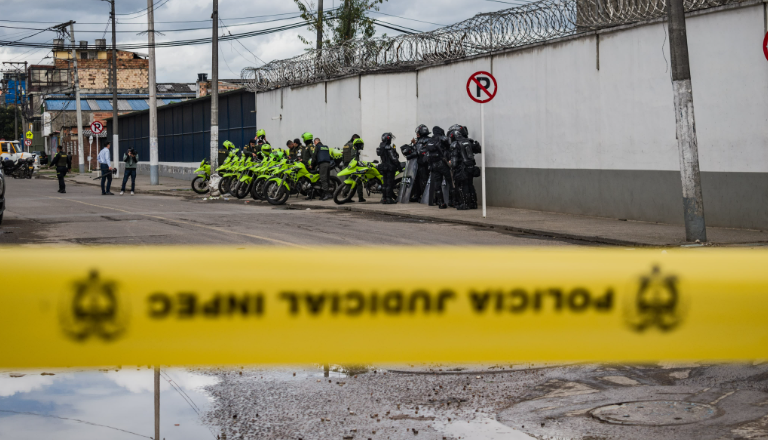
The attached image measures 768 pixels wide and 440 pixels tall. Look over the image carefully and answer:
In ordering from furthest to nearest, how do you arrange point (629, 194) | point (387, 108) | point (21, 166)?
point (21, 166) < point (387, 108) < point (629, 194)

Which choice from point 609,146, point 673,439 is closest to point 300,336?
point 673,439

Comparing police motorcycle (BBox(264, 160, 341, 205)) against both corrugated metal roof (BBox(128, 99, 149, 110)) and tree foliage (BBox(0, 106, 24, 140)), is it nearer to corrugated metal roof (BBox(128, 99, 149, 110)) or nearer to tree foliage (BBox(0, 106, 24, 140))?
corrugated metal roof (BBox(128, 99, 149, 110))

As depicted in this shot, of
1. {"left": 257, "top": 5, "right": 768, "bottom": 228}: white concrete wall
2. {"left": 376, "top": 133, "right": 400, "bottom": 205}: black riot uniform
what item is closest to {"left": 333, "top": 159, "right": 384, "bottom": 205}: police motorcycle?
{"left": 376, "top": 133, "right": 400, "bottom": 205}: black riot uniform

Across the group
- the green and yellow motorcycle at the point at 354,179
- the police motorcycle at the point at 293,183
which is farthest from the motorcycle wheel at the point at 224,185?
the green and yellow motorcycle at the point at 354,179

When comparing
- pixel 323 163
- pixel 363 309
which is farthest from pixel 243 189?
pixel 363 309

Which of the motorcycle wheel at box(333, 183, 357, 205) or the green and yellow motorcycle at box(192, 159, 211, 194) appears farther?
the green and yellow motorcycle at box(192, 159, 211, 194)

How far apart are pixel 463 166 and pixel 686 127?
7264 millimetres

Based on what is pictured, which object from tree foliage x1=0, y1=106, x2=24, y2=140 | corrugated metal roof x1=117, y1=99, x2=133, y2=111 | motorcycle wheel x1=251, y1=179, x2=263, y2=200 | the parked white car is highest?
tree foliage x1=0, y1=106, x2=24, y2=140

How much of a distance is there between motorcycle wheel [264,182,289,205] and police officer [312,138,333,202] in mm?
1322

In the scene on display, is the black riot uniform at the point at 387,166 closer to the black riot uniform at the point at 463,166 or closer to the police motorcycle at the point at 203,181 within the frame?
the black riot uniform at the point at 463,166

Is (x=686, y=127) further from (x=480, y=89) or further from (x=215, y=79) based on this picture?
(x=215, y=79)

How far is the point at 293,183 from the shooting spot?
23344mm

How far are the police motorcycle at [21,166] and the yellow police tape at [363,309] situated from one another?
52486 millimetres

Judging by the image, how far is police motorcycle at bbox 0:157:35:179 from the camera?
50.6 metres
